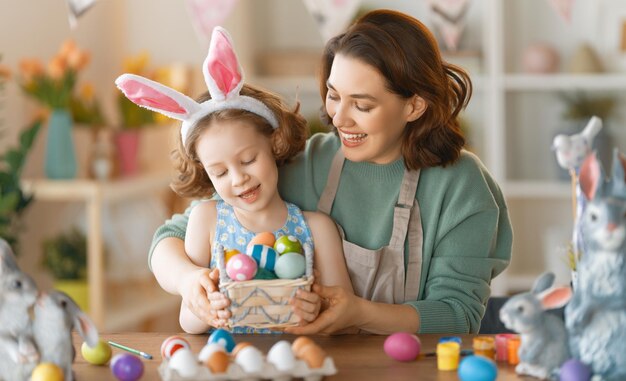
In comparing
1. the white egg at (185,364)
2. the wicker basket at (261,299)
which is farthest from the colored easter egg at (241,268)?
the white egg at (185,364)

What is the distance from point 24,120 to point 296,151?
222 centimetres

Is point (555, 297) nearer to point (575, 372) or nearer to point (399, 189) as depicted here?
point (575, 372)

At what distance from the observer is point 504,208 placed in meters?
2.17

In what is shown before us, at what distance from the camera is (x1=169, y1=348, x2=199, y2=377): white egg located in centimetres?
140

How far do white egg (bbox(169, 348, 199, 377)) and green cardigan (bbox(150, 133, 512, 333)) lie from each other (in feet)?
1.98

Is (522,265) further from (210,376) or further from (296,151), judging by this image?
(210,376)

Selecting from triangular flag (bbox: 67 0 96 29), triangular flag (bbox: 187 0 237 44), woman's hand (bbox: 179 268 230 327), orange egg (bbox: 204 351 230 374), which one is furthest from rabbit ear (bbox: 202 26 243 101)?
triangular flag (bbox: 187 0 237 44)

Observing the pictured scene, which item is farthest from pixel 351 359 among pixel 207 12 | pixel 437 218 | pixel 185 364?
pixel 207 12

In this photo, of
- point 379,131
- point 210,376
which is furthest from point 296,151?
point 210,376

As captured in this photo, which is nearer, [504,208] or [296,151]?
[296,151]

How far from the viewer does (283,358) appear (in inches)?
56.3

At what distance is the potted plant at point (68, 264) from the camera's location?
149 inches

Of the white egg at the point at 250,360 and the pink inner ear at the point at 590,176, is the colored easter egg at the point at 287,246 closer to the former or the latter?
the white egg at the point at 250,360

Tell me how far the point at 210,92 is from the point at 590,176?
74cm
